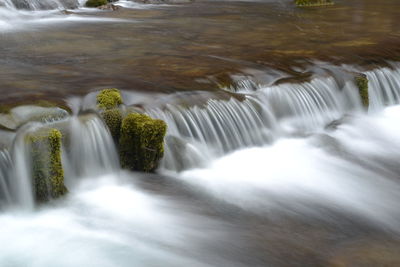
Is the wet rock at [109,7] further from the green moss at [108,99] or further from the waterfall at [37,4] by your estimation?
the green moss at [108,99]

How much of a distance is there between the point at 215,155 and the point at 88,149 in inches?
66.2

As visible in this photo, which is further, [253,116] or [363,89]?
[363,89]

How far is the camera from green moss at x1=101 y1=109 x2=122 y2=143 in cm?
620

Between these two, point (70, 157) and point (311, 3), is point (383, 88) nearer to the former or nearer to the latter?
point (70, 157)

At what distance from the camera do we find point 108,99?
21.5 ft

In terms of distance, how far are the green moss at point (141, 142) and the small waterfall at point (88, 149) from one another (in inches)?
6.1

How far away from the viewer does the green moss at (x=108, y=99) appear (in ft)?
21.4

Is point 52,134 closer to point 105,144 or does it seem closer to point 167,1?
point 105,144

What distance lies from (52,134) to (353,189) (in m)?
3.43

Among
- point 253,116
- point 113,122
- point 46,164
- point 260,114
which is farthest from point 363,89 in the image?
point 46,164

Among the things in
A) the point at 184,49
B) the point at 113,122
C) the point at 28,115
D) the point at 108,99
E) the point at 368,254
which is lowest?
the point at 368,254

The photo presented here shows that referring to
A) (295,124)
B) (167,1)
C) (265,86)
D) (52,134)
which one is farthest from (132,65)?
(167,1)

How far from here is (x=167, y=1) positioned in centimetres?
1838

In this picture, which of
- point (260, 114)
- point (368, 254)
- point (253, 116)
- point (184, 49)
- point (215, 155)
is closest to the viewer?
point (368, 254)
